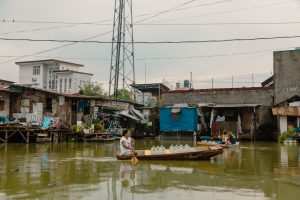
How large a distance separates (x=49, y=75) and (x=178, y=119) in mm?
25357

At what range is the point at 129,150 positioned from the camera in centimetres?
1543

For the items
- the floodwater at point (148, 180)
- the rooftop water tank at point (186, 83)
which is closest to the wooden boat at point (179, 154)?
the floodwater at point (148, 180)

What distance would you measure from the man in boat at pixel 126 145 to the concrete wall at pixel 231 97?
22.1m

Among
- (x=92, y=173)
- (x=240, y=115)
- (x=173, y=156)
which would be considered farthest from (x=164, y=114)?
(x=92, y=173)

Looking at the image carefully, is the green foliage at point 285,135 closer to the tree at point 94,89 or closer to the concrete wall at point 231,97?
the concrete wall at point 231,97

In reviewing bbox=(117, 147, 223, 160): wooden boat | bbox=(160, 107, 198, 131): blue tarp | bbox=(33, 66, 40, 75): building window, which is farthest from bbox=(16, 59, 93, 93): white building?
bbox=(117, 147, 223, 160): wooden boat

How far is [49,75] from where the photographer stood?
53.4 metres

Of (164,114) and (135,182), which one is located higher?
(164,114)

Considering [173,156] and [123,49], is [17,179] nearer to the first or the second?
[173,156]

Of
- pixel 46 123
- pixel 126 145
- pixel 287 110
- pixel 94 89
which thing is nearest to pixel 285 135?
pixel 287 110

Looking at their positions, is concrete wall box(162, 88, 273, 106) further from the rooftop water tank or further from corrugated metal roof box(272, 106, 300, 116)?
the rooftop water tank

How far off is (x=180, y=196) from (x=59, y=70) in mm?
45103

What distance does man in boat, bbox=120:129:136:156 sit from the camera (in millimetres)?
15259

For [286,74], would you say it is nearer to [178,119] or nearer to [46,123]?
[178,119]
